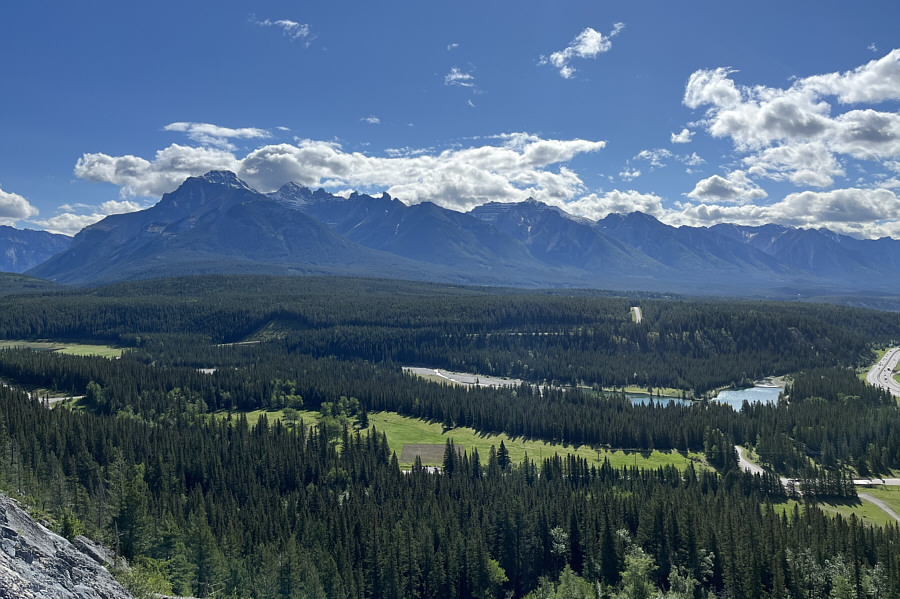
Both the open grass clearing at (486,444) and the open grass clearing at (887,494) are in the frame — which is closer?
the open grass clearing at (887,494)

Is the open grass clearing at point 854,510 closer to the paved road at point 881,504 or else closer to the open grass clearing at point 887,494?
the paved road at point 881,504

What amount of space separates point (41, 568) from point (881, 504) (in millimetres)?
141885

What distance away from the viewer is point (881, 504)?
4847 inches

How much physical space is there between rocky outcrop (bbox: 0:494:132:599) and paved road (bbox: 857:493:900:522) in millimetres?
129564

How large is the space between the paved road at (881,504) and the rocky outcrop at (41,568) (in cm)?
12956

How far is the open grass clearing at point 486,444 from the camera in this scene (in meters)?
152

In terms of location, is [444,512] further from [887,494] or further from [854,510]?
[887,494]

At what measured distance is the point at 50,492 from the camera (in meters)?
87.7

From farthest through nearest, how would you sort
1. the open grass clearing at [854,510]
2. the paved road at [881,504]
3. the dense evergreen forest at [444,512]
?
the paved road at [881,504] < the open grass clearing at [854,510] < the dense evergreen forest at [444,512]

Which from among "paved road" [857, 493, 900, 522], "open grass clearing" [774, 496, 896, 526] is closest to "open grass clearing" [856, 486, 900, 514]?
"paved road" [857, 493, 900, 522]

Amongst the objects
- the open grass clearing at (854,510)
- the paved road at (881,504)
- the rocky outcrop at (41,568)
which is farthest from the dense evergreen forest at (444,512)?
the rocky outcrop at (41,568)

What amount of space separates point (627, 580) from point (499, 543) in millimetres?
24465

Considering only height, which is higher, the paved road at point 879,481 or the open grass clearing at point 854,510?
the paved road at point 879,481

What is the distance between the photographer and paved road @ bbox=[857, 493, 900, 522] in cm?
11662
